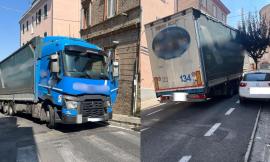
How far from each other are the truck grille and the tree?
9.58 metres

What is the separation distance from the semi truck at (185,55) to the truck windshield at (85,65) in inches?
64.2

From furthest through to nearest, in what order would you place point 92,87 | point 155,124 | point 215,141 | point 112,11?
point 112,11, point 92,87, point 155,124, point 215,141

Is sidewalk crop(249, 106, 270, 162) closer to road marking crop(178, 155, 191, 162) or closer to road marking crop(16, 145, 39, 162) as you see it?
road marking crop(178, 155, 191, 162)

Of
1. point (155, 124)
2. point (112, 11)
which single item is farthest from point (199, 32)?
point (112, 11)

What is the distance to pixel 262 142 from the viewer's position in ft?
18.9

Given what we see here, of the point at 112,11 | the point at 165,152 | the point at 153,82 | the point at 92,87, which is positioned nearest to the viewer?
the point at 165,152

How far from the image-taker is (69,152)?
6.23 m

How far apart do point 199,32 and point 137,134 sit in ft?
11.2

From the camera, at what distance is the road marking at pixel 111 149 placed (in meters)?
5.65

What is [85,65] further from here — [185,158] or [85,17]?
[85,17]

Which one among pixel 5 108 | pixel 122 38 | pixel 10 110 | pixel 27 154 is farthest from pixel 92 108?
pixel 5 108

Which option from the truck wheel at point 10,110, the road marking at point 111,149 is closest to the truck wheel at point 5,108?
the truck wheel at point 10,110

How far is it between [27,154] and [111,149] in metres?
1.72

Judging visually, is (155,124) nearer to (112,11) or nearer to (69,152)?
(69,152)
